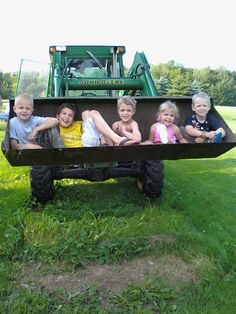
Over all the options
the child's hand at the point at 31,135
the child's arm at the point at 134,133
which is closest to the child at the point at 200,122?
the child's arm at the point at 134,133

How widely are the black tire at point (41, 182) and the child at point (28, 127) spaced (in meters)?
0.62

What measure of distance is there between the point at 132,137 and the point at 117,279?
1348mm

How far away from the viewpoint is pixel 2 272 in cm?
311

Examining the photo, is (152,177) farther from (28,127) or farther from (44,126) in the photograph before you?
(28,127)

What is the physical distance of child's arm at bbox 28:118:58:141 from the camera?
365cm

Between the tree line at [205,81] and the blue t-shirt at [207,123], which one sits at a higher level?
the tree line at [205,81]

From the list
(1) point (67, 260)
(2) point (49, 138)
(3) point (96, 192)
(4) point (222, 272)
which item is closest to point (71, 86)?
(3) point (96, 192)

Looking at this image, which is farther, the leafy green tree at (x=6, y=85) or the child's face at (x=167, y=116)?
the leafy green tree at (x=6, y=85)

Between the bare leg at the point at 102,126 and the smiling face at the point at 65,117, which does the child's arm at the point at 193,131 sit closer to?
the bare leg at the point at 102,126

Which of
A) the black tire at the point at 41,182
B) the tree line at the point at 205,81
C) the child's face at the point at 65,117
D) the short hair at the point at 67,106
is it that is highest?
the tree line at the point at 205,81

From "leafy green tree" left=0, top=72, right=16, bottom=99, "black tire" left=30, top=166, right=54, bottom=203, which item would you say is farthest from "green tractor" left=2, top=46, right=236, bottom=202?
"leafy green tree" left=0, top=72, right=16, bottom=99

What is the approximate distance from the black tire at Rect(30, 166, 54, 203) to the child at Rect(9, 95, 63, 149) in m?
0.62

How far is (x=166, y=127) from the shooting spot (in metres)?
3.98

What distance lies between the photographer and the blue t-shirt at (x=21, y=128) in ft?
11.6
